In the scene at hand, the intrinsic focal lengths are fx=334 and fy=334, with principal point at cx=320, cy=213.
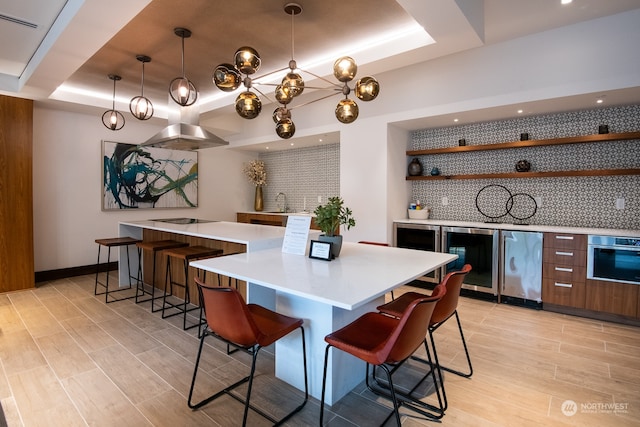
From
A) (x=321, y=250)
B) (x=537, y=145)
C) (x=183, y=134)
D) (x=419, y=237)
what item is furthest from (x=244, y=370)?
(x=537, y=145)

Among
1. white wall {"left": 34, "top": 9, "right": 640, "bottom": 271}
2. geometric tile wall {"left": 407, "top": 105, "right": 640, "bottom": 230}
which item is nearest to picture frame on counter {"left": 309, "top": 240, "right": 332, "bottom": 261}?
white wall {"left": 34, "top": 9, "right": 640, "bottom": 271}

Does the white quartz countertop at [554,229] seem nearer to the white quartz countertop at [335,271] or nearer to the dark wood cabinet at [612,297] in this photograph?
the dark wood cabinet at [612,297]

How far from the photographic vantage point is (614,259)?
10.8 ft

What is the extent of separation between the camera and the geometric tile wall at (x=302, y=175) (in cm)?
628

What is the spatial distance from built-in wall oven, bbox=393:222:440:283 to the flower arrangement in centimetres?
362

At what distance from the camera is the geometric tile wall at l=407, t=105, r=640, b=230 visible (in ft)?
12.0

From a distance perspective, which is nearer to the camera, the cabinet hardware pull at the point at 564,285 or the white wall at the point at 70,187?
the cabinet hardware pull at the point at 564,285

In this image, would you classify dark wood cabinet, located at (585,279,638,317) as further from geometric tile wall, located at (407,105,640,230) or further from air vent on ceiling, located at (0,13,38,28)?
air vent on ceiling, located at (0,13,38,28)

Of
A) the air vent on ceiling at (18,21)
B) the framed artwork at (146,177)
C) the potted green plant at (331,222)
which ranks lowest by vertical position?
the potted green plant at (331,222)

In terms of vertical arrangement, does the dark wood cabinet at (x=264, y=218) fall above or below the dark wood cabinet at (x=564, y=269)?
above

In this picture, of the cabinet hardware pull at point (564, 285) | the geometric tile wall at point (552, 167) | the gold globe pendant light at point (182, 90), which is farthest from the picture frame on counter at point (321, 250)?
the geometric tile wall at point (552, 167)

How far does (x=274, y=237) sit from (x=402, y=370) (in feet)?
4.93

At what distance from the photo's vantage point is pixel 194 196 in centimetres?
665

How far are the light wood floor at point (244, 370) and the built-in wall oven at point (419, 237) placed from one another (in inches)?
39.4
